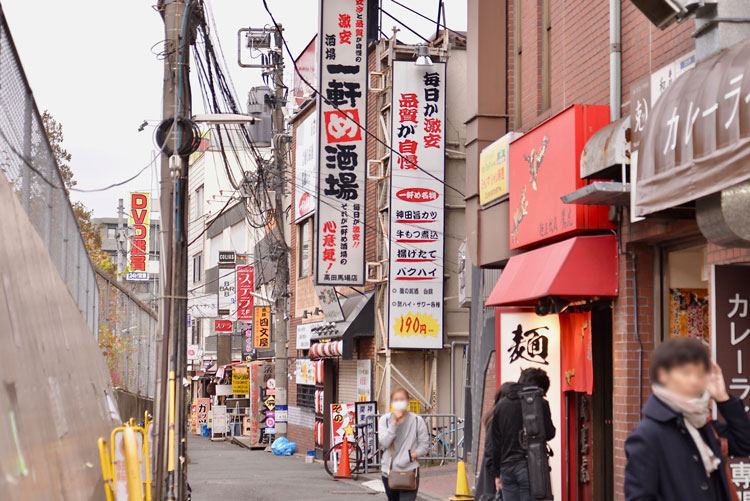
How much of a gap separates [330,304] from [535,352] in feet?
46.1

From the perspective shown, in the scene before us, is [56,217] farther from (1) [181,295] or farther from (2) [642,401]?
(2) [642,401]

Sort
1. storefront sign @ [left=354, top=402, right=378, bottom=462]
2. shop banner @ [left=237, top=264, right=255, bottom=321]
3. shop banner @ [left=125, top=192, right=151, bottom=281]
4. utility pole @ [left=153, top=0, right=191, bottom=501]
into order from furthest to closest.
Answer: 1. shop banner @ [left=125, top=192, right=151, bottom=281]
2. shop banner @ [left=237, top=264, right=255, bottom=321]
3. storefront sign @ [left=354, top=402, right=378, bottom=462]
4. utility pole @ [left=153, top=0, right=191, bottom=501]

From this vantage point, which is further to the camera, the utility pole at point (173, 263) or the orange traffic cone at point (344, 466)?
the orange traffic cone at point (344, 466)

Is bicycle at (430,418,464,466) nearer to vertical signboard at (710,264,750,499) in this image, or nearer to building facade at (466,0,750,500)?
building facade at (466,0,750,500)

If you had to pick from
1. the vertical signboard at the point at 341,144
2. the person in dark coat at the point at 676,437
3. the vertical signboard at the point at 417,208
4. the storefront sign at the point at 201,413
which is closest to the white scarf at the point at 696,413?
the person in dark coat at the point at 676,437

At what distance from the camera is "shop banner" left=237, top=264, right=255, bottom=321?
45.6 metres

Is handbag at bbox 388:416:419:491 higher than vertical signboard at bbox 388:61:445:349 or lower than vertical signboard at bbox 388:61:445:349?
lower

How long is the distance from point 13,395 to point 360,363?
69.4 ft

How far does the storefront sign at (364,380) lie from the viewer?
87.0 feet

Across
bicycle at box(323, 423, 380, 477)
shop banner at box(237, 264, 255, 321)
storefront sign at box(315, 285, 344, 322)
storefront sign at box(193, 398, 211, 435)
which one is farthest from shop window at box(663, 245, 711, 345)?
storefront sign at box(193, 398, 211, 435)

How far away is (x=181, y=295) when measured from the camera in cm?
1502

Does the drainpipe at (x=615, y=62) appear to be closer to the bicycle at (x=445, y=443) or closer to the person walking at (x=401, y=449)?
the person walking at (x=401, y=449)

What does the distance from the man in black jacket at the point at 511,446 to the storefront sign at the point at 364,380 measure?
16405mm

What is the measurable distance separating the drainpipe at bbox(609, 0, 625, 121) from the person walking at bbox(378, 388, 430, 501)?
3943 mm
